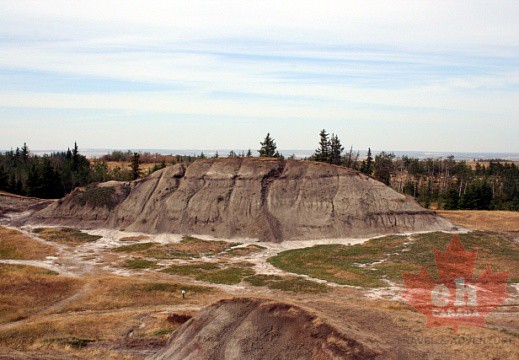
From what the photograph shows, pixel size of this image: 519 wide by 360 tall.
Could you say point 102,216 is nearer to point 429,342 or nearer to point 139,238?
point 139,238

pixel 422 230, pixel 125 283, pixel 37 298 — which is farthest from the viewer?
pixel 422 230

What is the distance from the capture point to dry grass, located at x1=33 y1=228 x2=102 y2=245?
6062 centimetres

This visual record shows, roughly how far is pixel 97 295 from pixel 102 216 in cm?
3578

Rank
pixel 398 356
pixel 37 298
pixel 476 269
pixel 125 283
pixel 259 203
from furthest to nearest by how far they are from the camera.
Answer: pixel 259 203 → pixel 476 269 → pixel 125 283 → pixel 37 298 → pixel 398 356

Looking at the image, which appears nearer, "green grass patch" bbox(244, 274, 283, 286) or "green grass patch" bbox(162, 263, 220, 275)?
"green grass patch" bbox(244, 274, 283, 286)

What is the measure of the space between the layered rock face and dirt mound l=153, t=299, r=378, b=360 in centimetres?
3856

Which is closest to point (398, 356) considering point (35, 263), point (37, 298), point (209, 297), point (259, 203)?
point (209, 297)

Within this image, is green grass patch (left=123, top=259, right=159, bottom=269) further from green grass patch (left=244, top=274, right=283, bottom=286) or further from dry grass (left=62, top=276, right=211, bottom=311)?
green grass patch (left=244, top=274, right=283, bottom=286)

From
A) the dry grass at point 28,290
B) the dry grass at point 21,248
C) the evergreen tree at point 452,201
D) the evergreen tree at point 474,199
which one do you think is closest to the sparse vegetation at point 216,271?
the dry grass at point 28,290

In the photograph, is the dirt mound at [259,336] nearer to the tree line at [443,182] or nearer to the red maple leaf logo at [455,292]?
the red maple leaf logo at [455,292]

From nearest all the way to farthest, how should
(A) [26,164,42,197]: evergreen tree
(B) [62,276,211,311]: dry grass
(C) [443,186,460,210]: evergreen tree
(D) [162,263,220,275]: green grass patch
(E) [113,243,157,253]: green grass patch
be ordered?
(B) [62,276,211,311]: dry grass < (D) [162,263,220,275]: green grass patch < (E) [113,243,157,253]: green grass patch < (C) [443,186,460,210]: evergreen tree < (A) [26,164,42,197]: evergreen tree

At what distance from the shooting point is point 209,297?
1409 inches

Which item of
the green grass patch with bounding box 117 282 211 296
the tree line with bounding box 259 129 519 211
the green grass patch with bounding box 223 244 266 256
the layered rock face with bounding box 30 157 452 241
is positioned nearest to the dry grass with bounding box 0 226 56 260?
the layered rock face with bounding box 30 157 452 241

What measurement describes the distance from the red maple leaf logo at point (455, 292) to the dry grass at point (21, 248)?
41.4 meters
